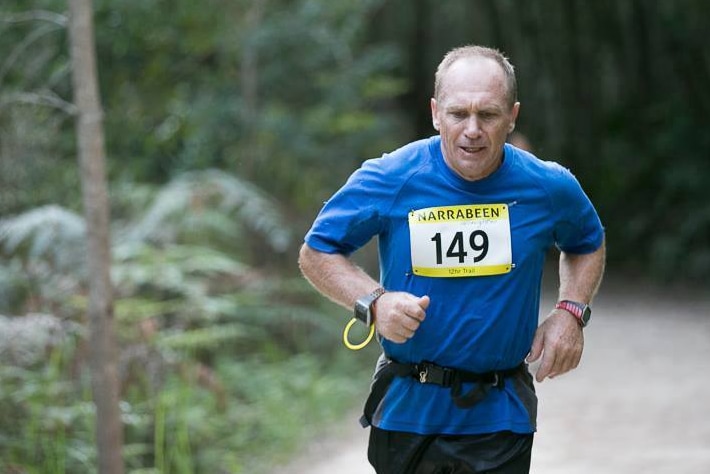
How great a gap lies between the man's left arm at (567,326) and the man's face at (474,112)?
→ 0.55m

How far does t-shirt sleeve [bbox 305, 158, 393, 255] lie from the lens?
359cm

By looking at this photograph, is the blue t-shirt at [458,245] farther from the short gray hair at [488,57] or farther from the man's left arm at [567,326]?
the short gray hair at [488,57]

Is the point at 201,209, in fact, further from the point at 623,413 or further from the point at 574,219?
the point at 574,219

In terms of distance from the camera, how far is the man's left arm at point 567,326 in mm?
3580

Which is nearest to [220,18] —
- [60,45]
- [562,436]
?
[60,45]

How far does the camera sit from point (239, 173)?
10992 millimetres

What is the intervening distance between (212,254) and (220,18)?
2.94 meters

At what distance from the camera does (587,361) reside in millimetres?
10852

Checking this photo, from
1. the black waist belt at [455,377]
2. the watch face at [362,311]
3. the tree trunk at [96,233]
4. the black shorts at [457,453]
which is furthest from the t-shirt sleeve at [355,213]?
the tree trunk at [96,233]

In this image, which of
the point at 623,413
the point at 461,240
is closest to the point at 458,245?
the point at 461,240

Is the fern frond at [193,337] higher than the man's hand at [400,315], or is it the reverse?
the man's hand at [400,315]

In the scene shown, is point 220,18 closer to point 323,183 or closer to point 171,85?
point 171,85

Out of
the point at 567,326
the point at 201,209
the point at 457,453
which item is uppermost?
the point at 201,209

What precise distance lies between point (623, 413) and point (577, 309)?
17.0ft
